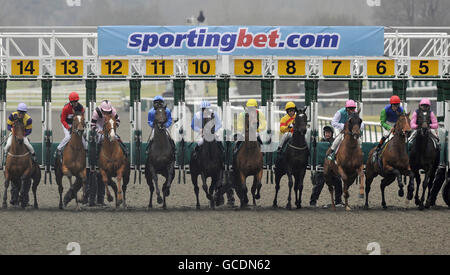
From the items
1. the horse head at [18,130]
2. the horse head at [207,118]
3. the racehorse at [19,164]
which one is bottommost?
the racehorse at [19,164]

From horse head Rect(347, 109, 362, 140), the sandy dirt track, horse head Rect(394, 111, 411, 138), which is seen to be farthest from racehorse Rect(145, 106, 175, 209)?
horse head Rect(394, 111, 411, 138)

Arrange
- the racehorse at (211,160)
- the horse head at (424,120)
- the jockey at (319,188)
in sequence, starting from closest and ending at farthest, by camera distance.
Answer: the horse head at (424,120), the racehorse at (211,160), the jockey at (319,188)

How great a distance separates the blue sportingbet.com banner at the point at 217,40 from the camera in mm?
14711

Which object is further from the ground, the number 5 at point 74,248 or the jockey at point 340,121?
the jockey at point 340,121

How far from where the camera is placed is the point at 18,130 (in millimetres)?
13578

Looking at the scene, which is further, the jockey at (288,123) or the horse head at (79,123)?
the jockey at (288,123)

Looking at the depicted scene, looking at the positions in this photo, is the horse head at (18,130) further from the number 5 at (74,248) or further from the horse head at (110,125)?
the number 5 at (74,248)

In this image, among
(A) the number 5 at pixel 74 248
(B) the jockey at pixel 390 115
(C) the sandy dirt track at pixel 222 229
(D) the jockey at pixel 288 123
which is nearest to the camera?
(A) the number 5 at pixel 74 248

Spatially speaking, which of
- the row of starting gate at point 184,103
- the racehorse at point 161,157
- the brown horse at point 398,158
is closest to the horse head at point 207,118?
the racehorse at point 161,157

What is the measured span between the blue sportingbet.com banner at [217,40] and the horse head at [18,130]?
1.96 m

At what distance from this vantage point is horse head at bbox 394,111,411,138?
1341cm

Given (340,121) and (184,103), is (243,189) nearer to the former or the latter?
(340,121)

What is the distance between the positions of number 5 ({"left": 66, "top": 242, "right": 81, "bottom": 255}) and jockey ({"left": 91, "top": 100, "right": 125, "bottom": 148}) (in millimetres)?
4171

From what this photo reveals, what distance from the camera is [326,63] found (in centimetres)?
1510
